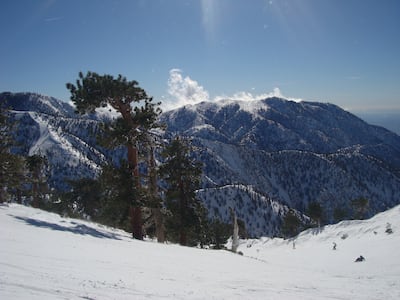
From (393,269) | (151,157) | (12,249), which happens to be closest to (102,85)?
(151,157)

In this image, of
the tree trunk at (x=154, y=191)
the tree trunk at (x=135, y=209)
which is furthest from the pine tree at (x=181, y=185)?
the tree trunk at (x=135, y=209)

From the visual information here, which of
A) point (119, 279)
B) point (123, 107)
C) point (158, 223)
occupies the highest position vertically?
point (123, 107)

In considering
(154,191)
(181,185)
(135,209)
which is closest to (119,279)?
(135,209)

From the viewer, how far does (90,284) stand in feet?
22.7

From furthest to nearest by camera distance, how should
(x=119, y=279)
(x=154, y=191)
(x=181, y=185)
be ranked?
(x=181, y=185) → (x=154, y=191) → (x=119, y=279)

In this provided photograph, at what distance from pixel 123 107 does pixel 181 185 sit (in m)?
11.6

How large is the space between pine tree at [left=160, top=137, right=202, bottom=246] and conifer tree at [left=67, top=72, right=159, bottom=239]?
7.45 meters

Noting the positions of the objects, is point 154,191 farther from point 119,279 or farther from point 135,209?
point 119,279

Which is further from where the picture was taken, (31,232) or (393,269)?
(393,269)

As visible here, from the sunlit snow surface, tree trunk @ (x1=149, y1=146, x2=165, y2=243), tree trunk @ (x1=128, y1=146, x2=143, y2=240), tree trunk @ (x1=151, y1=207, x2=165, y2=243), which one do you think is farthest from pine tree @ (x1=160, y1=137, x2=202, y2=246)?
the sunlit snow surface

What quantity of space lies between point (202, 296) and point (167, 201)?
23.1 m

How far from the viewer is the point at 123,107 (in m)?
21.6

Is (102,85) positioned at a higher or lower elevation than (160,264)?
higher

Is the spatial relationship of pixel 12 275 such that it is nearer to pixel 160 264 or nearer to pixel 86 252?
pixel 86 252
